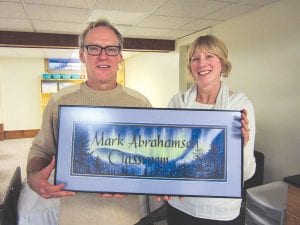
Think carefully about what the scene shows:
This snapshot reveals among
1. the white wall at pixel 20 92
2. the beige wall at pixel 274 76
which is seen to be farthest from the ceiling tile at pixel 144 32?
the white wall at pixel 20 92

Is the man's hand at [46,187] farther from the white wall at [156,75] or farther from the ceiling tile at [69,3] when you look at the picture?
the white wall at [156,75]

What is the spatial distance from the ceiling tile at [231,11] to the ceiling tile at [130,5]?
834 mm

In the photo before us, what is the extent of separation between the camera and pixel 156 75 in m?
6.22

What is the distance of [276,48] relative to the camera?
114 inches

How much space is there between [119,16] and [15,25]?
1.69m

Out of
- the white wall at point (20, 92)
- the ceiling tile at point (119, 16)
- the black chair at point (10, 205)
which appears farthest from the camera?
the white wall at point (20, 92)

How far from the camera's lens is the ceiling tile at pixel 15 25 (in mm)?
3559

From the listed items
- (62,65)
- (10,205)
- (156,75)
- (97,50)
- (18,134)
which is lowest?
(18,134)

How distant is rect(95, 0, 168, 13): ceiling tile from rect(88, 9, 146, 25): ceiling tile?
16 cm

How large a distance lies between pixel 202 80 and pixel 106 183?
715 millimetres

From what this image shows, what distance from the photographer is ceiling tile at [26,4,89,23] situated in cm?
300

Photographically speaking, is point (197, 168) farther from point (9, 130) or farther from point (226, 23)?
point (9, 130)

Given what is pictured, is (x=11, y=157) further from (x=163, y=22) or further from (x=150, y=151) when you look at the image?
(x=150, y=151)

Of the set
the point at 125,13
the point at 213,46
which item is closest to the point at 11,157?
the point at 125,13
